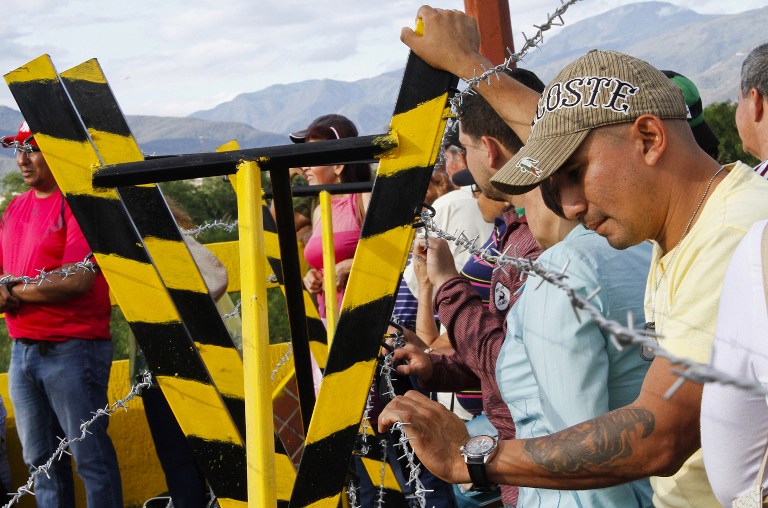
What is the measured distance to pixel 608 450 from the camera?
1.72m

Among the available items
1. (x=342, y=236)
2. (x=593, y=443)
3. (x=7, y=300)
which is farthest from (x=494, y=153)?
(x=7, y=300)

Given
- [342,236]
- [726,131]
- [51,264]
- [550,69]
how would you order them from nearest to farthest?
[51,264] → [342,236] → [726,131] → [550,69]

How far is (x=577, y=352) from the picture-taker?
6.61 ft

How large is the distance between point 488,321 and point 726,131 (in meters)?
9.31

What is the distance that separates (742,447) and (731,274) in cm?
29

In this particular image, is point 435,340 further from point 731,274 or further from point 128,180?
point 731,274

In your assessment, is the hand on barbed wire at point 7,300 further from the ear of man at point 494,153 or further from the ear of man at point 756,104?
the ear of man at point 756,104

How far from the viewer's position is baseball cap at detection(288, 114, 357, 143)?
4.69 meters

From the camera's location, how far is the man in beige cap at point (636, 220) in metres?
1.67

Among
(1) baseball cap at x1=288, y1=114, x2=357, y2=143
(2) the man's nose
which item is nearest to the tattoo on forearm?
(2) the man's nose

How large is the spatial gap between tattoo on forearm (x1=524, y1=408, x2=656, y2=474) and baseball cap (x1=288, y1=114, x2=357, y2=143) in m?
3.05

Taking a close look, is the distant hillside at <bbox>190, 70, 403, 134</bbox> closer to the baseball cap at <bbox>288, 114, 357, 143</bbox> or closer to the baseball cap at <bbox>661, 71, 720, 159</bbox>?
the baseball cap at <bbox>288, 114, 357, 143</bbox>

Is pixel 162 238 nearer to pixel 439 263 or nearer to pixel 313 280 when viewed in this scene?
pixel 439 263

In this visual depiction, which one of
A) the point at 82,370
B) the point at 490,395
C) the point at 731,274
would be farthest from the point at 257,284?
the point at 82,370
